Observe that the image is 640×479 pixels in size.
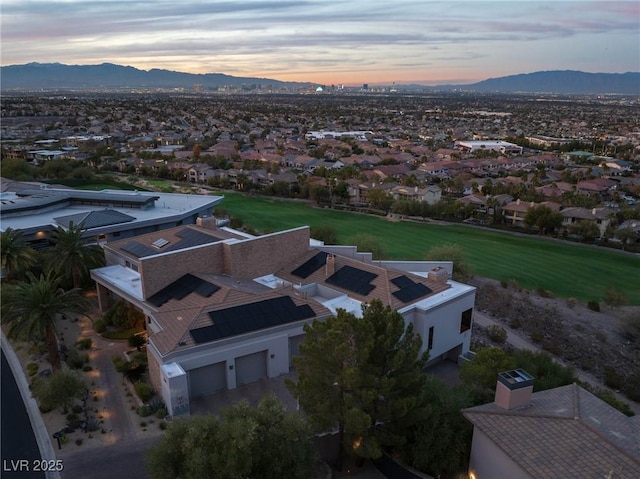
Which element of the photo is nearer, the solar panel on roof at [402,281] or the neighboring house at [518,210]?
the solar panel on roof at [402,281]

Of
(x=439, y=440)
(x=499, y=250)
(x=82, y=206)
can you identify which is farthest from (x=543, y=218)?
(x=82, y=206)

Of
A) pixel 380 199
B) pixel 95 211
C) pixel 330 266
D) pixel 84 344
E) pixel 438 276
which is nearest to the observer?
pixel 84 344

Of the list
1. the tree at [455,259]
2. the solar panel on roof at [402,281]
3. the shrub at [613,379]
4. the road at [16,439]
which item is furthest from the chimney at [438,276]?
the road at [16,439]

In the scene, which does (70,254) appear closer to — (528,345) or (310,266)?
(310,266)

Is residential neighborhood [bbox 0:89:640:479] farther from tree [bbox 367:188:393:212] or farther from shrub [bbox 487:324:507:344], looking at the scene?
tree [bbox 367:188:393:212]

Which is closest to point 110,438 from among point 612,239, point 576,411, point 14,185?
point 576,411

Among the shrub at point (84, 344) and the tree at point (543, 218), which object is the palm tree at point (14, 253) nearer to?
the shrub at point (84, 344)
